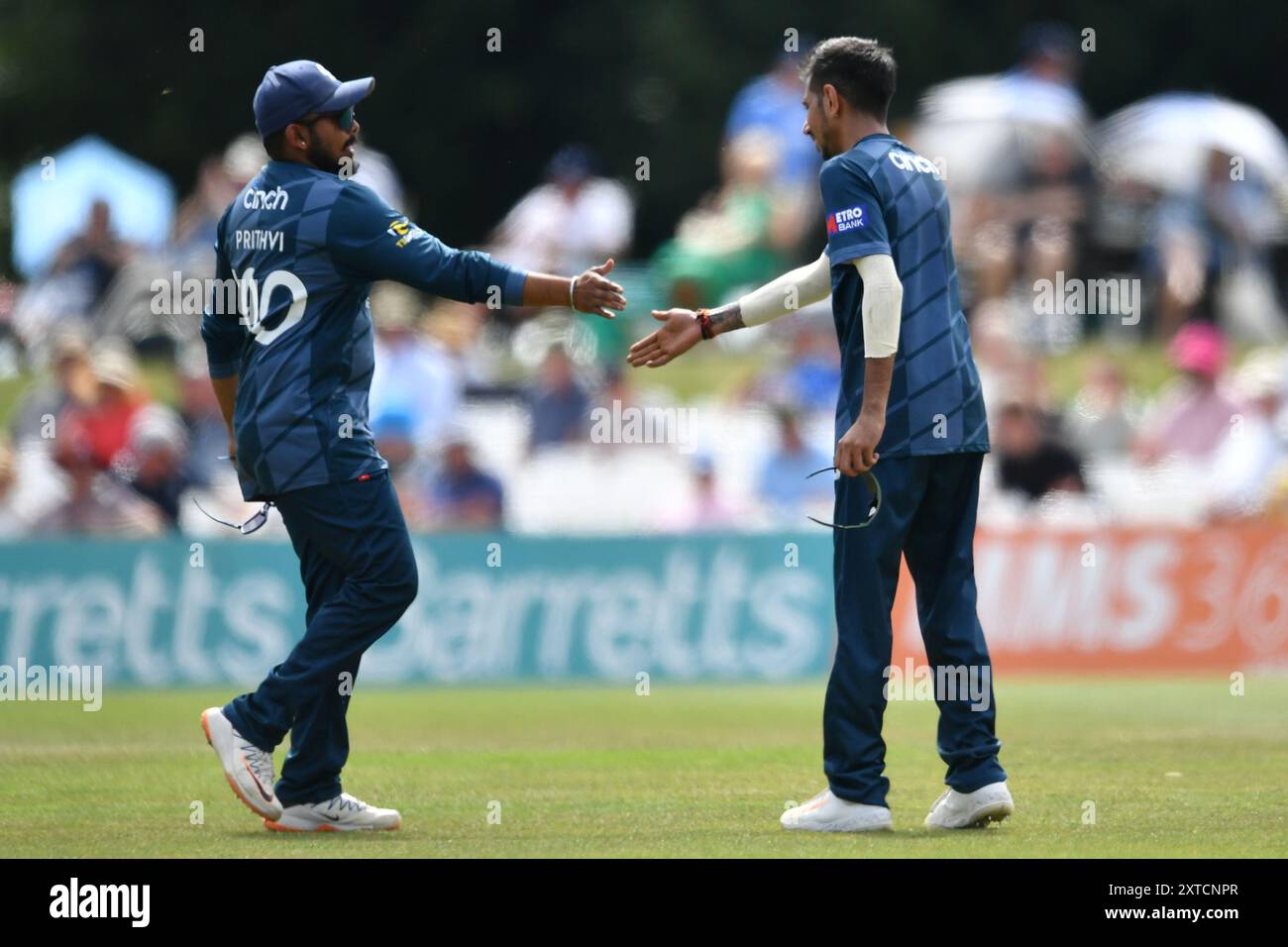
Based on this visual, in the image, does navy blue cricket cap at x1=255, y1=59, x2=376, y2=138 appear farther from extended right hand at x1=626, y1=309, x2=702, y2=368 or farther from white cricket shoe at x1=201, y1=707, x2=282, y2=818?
white cricket shoe at x1=201, y1=707, x2=282, y2=818

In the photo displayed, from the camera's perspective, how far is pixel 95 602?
16.2m

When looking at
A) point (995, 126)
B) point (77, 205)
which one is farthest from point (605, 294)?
point (995, 126)

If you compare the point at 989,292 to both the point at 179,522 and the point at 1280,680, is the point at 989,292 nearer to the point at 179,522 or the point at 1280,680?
the point at 1280,680

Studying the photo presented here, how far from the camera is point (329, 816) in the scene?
8.27 meters

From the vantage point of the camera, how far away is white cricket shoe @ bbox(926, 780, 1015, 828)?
8047mm

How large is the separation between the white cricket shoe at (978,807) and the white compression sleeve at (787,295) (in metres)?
1.93

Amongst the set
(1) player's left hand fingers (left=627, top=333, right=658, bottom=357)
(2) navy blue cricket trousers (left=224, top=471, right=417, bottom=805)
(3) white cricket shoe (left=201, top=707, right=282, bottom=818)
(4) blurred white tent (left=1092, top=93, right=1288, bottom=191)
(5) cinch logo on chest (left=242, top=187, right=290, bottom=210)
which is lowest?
(3) white cricket shoe (left=201, top=707, right=282, bottom=818)

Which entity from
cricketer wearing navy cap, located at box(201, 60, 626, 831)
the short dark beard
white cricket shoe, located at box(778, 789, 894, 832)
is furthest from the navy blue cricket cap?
white cricket shoe, located at box(778, 789, 894, 832)

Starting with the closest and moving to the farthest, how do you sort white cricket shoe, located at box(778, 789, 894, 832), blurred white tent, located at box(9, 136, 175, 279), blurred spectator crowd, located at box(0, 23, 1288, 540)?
white cricket shoe, located at box(778, 789, 894, 832)
blurred spectator crowd, located at box(0, 23, 1288, 540)
blurred white tent, located at box(9, 136, 175, 279)

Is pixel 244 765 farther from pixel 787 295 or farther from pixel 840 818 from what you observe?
pixel 787 295

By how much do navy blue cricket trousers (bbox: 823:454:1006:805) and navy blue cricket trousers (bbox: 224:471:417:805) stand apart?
5.33 ft

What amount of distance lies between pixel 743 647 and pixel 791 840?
8569 millimetres

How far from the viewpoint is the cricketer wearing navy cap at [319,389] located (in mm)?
8078

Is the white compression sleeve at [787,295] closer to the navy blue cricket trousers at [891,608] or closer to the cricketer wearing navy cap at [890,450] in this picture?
the cricketer wearing navy cap at [890,450]
